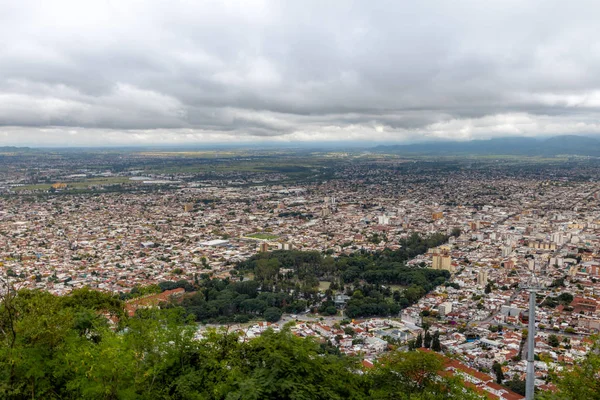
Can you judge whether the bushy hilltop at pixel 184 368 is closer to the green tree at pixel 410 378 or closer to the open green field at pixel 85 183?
the green tree at pixel 410 378

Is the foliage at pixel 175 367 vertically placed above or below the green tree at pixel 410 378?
above

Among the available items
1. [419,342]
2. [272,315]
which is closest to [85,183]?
[272,315]

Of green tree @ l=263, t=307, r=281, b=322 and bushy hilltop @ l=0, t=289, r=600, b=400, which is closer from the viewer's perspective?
bushy hilltop @ l=0, t=289, r=600, b=400

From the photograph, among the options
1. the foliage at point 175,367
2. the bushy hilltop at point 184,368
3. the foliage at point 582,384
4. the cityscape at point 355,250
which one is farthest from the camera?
the cityscape at point 355,250

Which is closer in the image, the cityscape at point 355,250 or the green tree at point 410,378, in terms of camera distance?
the green tree at point 410,378

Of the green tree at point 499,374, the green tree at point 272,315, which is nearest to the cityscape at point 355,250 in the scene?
the green tree at point 272,315

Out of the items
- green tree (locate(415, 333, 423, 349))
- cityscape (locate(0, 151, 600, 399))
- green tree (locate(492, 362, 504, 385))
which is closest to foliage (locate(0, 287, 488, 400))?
cityscape (locate(0, 151, 600, 399))

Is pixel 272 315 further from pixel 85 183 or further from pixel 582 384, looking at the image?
pixel 85 183


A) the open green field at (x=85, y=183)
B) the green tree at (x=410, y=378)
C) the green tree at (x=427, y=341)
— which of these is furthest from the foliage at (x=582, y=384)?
the open green field at (x=85, y=183)

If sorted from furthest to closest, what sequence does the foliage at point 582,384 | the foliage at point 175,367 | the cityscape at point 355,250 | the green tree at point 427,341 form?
the cityscape at point 355,250, the green tree at point 427,341, the foliage at point 175,367, the foliage at point 582,384

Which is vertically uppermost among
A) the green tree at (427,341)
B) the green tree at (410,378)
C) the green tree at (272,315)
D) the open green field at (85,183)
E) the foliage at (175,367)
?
the foliage at (175,367)

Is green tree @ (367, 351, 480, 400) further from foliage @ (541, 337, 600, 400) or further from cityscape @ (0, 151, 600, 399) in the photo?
foliage @ (541, 337, 600, 400)
